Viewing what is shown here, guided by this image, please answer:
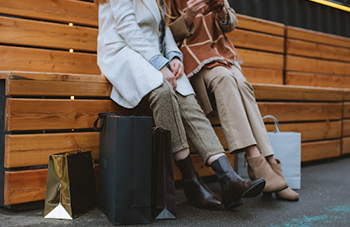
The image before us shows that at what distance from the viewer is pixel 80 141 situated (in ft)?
6.44

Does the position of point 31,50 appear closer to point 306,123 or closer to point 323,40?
point 306,123

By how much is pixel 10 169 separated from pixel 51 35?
3.91ft

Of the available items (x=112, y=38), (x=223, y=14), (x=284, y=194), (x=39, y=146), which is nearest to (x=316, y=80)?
(x=223, y=14)

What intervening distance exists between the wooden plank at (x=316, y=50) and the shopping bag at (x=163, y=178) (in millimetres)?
2813

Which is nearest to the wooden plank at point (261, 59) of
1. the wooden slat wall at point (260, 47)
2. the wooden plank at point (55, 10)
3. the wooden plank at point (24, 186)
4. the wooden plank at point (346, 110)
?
the wooden slat wall at point (260, 47)

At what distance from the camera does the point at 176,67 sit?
6.76 ft

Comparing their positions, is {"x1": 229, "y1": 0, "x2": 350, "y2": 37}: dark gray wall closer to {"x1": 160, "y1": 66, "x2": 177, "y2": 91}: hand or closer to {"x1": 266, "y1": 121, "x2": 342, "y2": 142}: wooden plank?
{"x1": 266, "y1": 121, "x2": 342, "y2": 142}: wooden plank

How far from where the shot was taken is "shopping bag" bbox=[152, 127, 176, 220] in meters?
1.69

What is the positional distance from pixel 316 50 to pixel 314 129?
4.65ft

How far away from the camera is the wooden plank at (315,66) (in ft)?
13.5

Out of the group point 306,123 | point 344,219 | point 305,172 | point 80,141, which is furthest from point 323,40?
point 80,141

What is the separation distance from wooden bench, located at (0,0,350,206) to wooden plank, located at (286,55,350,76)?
181mm

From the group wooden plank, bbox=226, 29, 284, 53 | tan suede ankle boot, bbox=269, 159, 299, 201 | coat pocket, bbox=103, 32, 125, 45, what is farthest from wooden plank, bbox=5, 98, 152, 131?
wooden plank, bbox=226, 29, 284, 53

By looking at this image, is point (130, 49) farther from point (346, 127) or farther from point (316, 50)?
point (316, 50)
